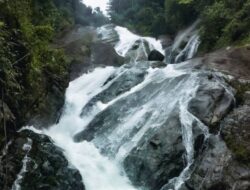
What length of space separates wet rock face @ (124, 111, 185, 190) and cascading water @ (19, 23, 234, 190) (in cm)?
14

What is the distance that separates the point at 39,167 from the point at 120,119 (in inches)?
160

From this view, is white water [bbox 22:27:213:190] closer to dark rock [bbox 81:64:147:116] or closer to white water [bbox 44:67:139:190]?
white water [bbox 44:67:139:190]

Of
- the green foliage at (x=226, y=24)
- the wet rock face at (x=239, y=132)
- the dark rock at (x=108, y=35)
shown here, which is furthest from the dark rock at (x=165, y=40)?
the wet rock face at (x=239, y=132)

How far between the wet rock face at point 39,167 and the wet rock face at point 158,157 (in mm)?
1589

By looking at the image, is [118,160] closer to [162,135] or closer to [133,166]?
[133,166]

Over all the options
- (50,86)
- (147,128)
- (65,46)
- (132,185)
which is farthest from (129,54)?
(132,185)

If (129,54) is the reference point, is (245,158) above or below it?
above

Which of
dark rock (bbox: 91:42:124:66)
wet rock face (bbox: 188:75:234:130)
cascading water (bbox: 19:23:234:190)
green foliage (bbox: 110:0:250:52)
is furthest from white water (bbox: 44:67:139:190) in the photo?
green foliage (bbox: 110:0:250:52)

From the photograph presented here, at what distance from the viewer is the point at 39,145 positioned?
11.1m

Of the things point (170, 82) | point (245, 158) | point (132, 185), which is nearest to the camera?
point (245, 158)

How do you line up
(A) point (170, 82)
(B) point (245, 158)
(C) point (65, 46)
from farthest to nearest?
(C) point (65, 46), (A) point (170, 82), (B) point (245, 158)

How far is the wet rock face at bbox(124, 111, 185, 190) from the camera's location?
34.8 feet

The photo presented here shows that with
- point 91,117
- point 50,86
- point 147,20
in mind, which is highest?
point 50,86

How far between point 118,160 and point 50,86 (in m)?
5.12
